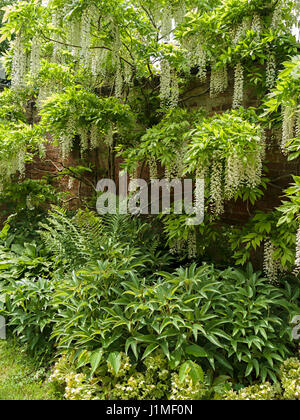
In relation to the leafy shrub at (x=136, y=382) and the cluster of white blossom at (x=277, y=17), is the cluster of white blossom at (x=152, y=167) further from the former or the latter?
the leafy shrub at (x=136, y=382)

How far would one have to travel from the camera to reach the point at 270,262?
2916 mm

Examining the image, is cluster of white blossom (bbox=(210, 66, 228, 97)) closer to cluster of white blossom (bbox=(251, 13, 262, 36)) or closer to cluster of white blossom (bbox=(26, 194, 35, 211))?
cluster of white blossom (bbox=(251, 13, 262, 36))


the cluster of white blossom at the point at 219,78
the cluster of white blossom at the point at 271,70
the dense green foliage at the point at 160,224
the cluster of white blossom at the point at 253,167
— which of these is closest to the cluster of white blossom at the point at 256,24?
the dense green foliage at the point at 160,224

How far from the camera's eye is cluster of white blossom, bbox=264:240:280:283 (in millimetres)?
2891

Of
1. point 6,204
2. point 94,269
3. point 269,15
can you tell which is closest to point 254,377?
point 94,269

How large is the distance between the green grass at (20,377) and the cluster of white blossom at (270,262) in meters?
1.94

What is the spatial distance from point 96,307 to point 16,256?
60.9 inches

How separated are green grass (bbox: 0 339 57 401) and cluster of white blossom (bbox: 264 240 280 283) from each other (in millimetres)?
1942

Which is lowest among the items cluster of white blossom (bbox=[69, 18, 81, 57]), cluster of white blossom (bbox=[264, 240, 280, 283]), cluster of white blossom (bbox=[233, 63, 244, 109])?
cluster of white blossom (bbox=[264, 240, 280, 283])

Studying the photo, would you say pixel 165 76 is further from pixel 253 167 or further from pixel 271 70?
pixel 253 167

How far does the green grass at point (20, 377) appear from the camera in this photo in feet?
7.91

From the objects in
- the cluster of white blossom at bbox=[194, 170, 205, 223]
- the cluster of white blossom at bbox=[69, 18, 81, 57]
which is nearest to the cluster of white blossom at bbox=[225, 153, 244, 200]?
the cluster of white blossom at bbox=[194, 170, 205, 223]

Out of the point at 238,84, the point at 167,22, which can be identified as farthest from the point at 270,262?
the point at 167,22

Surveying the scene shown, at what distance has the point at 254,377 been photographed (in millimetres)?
2318
